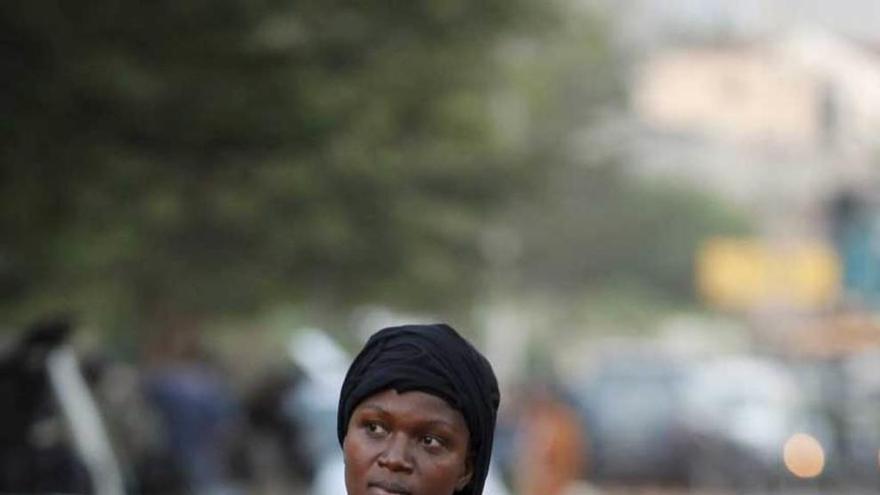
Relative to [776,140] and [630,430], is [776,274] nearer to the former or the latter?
[776,140]

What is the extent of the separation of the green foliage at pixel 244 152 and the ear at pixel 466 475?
10.5 m

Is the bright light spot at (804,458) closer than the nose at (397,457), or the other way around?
the nose at (397,457)

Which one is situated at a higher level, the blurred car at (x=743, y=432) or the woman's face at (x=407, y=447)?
the blurred car at (x=743, y=432)

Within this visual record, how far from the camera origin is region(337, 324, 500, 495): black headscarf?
12.8 ft

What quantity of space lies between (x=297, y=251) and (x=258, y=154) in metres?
7.83

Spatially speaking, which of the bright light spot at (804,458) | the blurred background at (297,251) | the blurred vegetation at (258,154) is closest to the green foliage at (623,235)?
the blurred background at (297,251)

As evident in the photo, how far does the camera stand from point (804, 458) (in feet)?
106

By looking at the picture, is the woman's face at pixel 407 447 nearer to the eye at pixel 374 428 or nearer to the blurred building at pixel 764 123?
the eye at pixel 374 428

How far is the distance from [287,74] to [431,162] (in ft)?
26.4

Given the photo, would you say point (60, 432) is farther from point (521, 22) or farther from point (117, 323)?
point (117, 323)

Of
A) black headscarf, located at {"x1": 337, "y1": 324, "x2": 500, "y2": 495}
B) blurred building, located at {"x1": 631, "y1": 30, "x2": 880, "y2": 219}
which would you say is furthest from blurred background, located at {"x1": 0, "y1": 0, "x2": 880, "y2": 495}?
blurred building, located at {"x1": 631, "y1": 30, "x2": 880, "y2": 219}

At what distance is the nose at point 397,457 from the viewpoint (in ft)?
12.8

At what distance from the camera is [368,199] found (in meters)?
23.8

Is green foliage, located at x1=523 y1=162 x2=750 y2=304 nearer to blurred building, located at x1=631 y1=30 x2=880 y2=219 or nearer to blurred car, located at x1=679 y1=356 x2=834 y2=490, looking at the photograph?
blurred building, located at x1=631 y1=30 x2=880 y2=219
